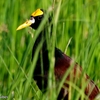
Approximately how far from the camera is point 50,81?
3.06 m

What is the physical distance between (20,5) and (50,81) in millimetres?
2883

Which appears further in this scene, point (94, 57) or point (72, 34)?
point (72, 34)

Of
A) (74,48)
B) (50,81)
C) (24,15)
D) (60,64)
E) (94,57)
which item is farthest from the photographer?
(24,15)

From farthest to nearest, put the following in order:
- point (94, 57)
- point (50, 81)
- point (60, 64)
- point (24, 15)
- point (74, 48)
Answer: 1. point (24, 15)
2. point (74, 48)
3. point (94, 57)
4. point (60, 64)
5. point (50, 81)

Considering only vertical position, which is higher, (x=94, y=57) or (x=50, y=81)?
(x=50, y=81)

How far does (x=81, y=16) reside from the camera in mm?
5141

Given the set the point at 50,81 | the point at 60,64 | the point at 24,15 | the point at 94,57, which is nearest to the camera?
the point at 50,81

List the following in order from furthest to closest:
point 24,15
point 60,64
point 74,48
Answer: point 24,15, point 74,48, point 60,64

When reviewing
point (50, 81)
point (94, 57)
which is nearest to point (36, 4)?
point (94, 57)

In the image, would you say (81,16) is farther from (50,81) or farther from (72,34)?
(50,81)

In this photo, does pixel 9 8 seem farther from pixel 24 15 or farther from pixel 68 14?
pixel 68 14

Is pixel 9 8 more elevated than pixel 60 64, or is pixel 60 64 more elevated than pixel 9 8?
pixel 9 8

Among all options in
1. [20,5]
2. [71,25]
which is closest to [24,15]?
[20,5]

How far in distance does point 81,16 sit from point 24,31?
78 centimetres
